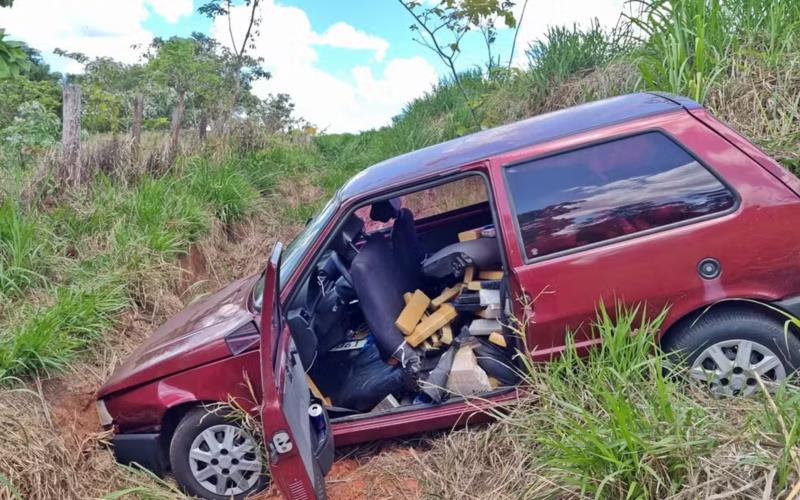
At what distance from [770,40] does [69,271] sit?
5878 millimetres

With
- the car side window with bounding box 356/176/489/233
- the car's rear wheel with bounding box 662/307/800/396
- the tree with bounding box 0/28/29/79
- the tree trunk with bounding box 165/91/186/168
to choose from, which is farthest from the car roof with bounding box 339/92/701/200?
the tree trunk with bounding box 165/91/186/168

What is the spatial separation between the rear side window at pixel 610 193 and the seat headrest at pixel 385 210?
936mm

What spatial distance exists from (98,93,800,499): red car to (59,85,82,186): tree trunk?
329cm

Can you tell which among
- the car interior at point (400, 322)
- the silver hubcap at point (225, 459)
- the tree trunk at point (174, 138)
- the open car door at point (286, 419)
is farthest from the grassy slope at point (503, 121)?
the silver hubcap at point (225, 459)

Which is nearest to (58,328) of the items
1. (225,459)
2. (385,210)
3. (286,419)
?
(225,459)

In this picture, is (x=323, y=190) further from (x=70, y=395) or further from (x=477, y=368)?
(x=477, y=368)

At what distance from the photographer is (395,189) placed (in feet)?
10.3

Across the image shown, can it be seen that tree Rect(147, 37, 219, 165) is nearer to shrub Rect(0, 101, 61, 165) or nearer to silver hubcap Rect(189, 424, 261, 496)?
shrub Rect(0, 101, 61, 165)

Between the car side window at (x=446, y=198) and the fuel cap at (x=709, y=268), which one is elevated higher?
the car side window at (x=446, y=198)

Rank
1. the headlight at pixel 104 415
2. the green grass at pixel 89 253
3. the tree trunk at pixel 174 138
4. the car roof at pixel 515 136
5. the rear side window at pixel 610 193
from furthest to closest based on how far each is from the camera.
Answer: the tree trunk at pixel 174 138 → the green grass at pixel 89 253 → the headlight at pixel 104 415 → the car roof at pixel 515 136 → the rear side window at pixel 610 193

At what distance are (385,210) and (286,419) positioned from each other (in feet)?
5.40

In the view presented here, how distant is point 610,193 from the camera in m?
2.93

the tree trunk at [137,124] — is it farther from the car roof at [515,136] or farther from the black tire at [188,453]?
the black tire at [188,453]

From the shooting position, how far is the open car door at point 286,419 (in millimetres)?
2396
